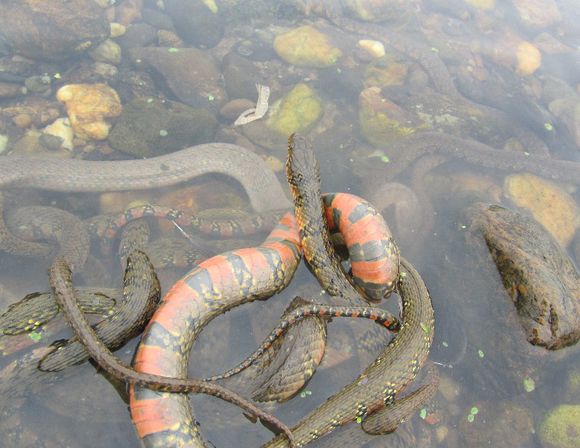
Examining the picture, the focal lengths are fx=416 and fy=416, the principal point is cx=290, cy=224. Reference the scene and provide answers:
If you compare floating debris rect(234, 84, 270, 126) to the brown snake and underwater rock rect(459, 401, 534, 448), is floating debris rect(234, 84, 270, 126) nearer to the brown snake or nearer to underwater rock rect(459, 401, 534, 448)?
the brown snake

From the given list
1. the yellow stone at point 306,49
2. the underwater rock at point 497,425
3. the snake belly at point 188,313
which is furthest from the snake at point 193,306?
the yellow stone at point 306,49

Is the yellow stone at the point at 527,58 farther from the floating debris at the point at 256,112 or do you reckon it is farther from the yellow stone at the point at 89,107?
the yellow stone at the point at 89,107

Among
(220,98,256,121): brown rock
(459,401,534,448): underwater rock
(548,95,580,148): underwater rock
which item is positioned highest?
(548,95,580,148): underwater rock

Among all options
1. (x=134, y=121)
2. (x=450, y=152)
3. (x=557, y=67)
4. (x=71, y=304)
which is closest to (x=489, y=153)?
(x=450, y=152)

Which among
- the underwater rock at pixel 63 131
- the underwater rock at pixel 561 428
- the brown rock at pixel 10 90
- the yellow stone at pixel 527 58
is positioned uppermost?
the yellow stone at pixel 527 58

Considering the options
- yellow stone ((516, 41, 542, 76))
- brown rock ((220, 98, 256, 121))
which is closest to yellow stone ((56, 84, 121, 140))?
brown rock ((220, 98, 256, 121))

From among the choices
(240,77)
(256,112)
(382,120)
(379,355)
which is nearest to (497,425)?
(379,355)
